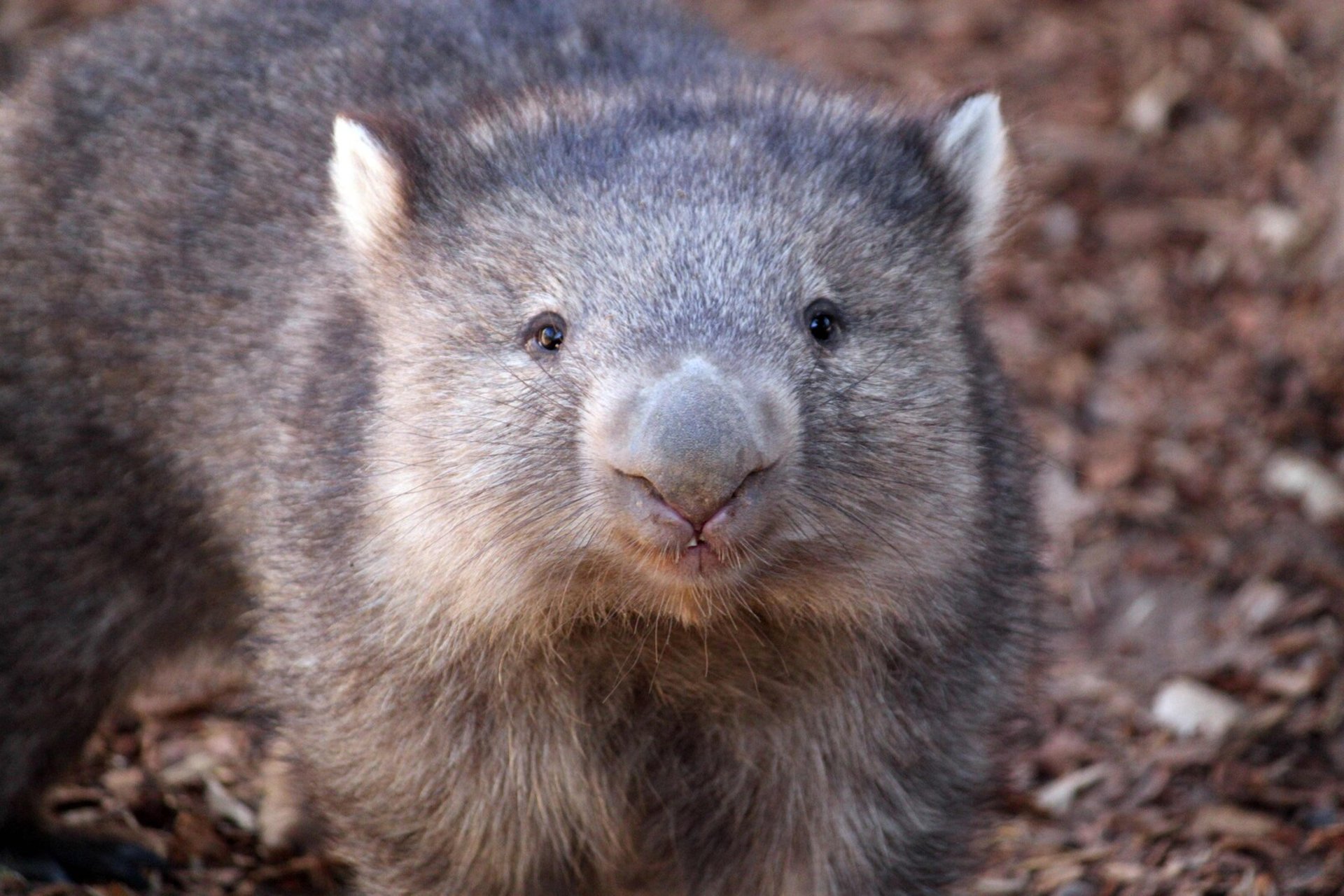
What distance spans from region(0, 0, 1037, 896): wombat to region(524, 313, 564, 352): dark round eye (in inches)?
0.4

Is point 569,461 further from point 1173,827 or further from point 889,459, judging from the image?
point 1173,827

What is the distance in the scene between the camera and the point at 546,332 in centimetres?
474

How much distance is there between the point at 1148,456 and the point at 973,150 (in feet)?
12.3

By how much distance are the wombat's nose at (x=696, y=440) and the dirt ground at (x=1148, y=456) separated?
1988mm

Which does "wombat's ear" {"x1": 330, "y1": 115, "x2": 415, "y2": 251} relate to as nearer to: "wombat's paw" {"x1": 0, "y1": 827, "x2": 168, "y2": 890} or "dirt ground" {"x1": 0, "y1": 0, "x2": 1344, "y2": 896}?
"dirt ground" {"x1": 0, "y1": 0, "x2": 1344, "y2": 896}

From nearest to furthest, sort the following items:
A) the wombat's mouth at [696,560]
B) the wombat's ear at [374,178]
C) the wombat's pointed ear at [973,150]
→ the wombat's mouth at [696,560] < the wombat's ear at [374,178] < the wombat's pointed ear at [973,150]

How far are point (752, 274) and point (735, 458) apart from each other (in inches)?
31.3

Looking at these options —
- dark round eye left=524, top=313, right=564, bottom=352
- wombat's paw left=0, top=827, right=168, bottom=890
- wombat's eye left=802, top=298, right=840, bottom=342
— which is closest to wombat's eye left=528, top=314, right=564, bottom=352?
dark round eye left=524, top=313, right=564, bottom=352

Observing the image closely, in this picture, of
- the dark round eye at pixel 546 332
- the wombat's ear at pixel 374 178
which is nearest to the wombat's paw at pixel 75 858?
the wombat's ear at pixel 374 178

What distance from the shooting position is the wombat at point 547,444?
4.59m

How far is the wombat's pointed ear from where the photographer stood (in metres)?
5.38

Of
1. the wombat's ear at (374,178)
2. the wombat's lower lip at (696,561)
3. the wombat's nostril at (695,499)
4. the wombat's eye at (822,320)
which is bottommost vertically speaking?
the wombat's lower lip at (696,561)

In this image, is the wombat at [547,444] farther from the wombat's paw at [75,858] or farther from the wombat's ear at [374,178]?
the wombat's paw at [75,858]

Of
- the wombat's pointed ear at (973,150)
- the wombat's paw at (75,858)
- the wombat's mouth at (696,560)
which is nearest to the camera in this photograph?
the wombat's mouth at (696,560)
